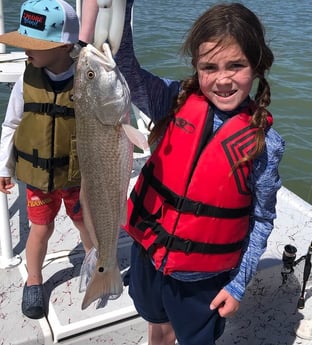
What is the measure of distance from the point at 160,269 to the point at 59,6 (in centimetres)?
149

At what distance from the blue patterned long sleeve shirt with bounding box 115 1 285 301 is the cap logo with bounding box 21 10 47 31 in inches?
29.7

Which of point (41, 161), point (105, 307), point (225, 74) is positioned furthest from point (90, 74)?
point (105, 307)

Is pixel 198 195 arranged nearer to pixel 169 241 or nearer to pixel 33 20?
pixel 169 241

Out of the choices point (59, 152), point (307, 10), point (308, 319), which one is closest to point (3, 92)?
point (59, 152)

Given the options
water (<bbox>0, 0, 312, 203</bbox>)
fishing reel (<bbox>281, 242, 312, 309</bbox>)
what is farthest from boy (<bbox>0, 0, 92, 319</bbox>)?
fishing reel (<bbox>281, 242, 312, 309</bbox>)

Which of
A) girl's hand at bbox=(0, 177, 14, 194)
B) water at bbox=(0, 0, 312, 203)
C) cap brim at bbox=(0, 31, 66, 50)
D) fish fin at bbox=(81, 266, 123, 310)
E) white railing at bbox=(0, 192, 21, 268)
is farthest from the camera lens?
water at bbox=(0, 0, 312, 203)

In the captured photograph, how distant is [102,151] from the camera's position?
6.34 feet

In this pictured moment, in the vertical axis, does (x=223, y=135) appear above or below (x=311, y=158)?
above

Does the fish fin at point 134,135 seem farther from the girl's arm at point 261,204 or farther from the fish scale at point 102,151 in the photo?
the girl's arm at point 261,204

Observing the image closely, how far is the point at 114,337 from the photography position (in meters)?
2.99

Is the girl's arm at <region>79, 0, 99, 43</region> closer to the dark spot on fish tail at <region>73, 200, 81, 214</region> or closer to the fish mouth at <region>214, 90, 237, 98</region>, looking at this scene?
the fish mouth at <region>214, 90, 237, 98</region>

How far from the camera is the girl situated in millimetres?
2105

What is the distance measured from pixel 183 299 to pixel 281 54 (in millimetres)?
10772

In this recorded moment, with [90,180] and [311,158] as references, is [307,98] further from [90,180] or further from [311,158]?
[90,180]
